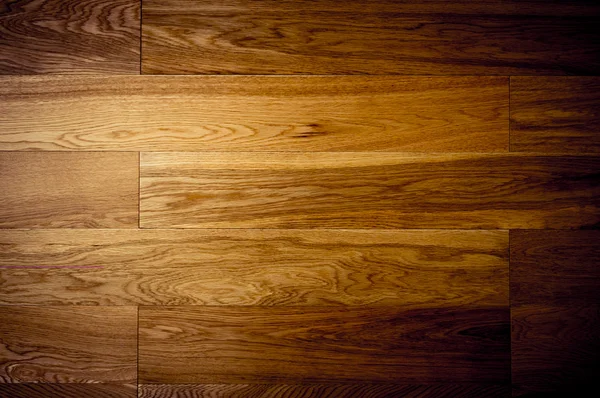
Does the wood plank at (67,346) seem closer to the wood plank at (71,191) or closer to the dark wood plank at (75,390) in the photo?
the dark wood plank at (75,390)

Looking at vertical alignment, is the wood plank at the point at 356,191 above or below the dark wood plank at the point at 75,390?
above

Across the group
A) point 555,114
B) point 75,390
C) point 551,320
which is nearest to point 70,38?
point 75,390

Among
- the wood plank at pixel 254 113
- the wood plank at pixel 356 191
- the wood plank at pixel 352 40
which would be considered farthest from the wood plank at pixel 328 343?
the wood plank at pixel 352 40

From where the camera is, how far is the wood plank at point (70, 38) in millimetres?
821

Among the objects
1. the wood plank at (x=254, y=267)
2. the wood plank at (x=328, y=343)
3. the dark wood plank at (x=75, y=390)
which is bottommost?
the dark wood plank at (x=75, y=390)

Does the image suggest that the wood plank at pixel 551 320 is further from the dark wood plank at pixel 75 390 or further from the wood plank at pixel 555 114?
the dark wood plank at pixel 75 390

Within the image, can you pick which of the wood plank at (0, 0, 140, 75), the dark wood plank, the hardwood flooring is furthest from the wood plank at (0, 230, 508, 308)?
the wood plank at (0, 0, 140, 75)

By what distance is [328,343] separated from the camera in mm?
812

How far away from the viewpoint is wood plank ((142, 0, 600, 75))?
32.4 inches

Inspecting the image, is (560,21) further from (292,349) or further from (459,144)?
(292,349)

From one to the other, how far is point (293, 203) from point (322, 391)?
0.37 meters

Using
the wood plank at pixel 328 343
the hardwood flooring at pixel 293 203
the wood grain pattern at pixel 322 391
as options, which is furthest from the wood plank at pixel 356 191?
the wood grain pattern at pixel 322 391

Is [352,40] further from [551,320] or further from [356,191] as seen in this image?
[551,320]

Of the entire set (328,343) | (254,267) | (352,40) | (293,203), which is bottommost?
(328,343)
